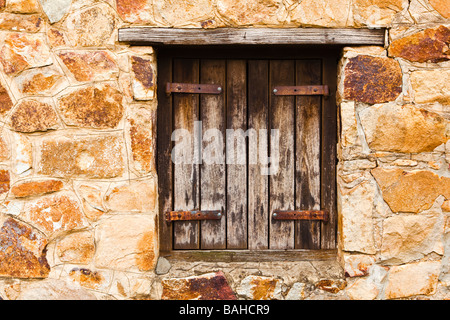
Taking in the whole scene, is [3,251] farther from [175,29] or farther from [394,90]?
[394,90]

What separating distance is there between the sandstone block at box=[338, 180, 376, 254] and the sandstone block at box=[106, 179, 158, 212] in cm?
108

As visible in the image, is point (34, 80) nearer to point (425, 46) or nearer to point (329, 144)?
point (329, 144)

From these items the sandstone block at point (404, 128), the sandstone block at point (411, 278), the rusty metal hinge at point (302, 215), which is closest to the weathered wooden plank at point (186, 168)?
the rusty metal hinge at point (302, 215)

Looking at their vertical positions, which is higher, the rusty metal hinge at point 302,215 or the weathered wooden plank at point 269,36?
the weathered wooden plank at point 269,36

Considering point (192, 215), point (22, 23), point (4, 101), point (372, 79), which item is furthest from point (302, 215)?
point (22, 23)

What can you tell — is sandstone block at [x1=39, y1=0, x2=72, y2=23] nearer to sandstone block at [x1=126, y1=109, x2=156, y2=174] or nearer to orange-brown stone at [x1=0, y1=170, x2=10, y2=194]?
sandstone block at [x1=126, y1=109, x2=156, y2=174]

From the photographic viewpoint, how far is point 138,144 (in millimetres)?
1883

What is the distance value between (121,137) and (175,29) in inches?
26.0

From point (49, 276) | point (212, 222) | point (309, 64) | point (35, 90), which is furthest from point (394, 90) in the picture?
point (49, 276)

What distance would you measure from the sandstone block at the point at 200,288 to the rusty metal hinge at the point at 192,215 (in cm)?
33

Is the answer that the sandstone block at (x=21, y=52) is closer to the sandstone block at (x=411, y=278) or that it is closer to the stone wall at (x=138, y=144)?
the stone wall at (x=138, y=144)

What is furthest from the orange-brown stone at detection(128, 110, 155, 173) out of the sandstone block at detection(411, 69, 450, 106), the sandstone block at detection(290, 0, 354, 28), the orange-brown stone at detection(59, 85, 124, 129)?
the sandstone block at detection(411, 69, 450, 106)

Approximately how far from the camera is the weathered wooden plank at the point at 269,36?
6.15ft

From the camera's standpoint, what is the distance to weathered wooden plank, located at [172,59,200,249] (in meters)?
2.07
